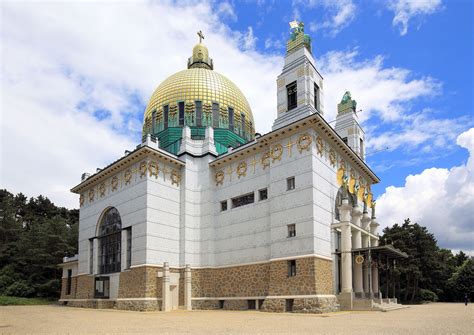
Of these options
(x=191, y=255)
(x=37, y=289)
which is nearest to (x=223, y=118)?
(x=191, y=255)

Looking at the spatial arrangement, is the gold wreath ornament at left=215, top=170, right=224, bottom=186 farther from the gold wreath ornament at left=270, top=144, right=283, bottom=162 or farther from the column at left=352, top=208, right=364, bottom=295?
the column at left=352, top=208, right=364, bottom=295

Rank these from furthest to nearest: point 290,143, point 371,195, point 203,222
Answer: point 371,195
point 203,222
point 290,143

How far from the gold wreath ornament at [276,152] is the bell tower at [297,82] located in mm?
1624

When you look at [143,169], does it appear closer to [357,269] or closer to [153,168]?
[153,168]

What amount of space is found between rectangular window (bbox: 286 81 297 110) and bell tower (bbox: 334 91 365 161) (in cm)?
916

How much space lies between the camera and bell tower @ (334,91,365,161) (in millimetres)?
36844

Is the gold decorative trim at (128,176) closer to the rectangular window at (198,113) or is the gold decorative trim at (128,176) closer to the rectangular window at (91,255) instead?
the rectangular window at (91,255)

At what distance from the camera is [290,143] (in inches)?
1105

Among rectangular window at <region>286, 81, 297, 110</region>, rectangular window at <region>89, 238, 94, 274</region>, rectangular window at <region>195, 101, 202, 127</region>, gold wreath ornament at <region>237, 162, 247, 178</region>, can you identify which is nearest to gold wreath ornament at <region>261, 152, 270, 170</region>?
gold wreath ornament at <region>237, 162, 247, 178</region>

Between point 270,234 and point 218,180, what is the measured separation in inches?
304

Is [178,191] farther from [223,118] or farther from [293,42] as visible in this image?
[293,42]

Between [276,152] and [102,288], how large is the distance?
60.7ft

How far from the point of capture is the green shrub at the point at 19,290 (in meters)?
47.0

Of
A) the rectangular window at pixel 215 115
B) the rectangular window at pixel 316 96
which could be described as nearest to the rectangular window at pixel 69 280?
the rectangular window at pixel 215 115
